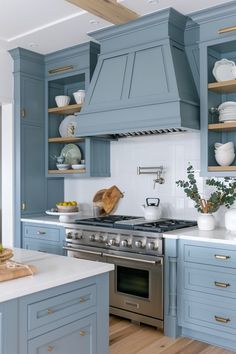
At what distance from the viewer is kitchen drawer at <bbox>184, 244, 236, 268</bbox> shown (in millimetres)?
3039

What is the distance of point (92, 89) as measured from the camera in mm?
4066

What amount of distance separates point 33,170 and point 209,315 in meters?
2.58

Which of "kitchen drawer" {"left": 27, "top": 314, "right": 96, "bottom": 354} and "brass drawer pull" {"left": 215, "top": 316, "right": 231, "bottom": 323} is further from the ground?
"kitchen drawer" {"left": 27, "top": 314, "right": 96, "bottom": 354}

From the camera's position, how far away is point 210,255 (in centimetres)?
314

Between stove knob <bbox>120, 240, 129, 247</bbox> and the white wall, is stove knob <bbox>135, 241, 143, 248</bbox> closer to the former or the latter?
stove knob <bbox>120, 240, 129, 247</bbox>

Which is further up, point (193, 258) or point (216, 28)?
point (216, 28)

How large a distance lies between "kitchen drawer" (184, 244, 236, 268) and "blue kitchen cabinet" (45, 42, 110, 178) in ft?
5.19

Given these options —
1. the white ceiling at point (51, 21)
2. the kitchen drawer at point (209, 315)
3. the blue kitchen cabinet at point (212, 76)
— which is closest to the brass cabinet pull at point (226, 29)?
the blue kitchen cabinet at point (212, 76)

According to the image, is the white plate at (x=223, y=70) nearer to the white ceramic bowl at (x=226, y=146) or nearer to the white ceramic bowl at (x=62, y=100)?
the white ceramic bowl at (x=226, y=146)

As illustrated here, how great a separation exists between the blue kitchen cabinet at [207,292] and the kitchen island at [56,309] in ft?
3.99

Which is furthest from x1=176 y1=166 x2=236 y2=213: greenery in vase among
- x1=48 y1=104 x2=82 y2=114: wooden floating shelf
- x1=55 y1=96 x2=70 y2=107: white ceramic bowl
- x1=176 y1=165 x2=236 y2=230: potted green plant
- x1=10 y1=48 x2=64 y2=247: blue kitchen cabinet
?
x1=10 y1=48 x2=64 y2=247: blue kitchen cabinet

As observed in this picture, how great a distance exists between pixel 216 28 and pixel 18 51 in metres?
2.26

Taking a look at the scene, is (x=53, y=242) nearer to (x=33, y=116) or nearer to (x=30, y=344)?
(x=33, y=116)

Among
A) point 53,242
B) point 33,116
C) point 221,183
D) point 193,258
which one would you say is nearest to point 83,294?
point 193,258
